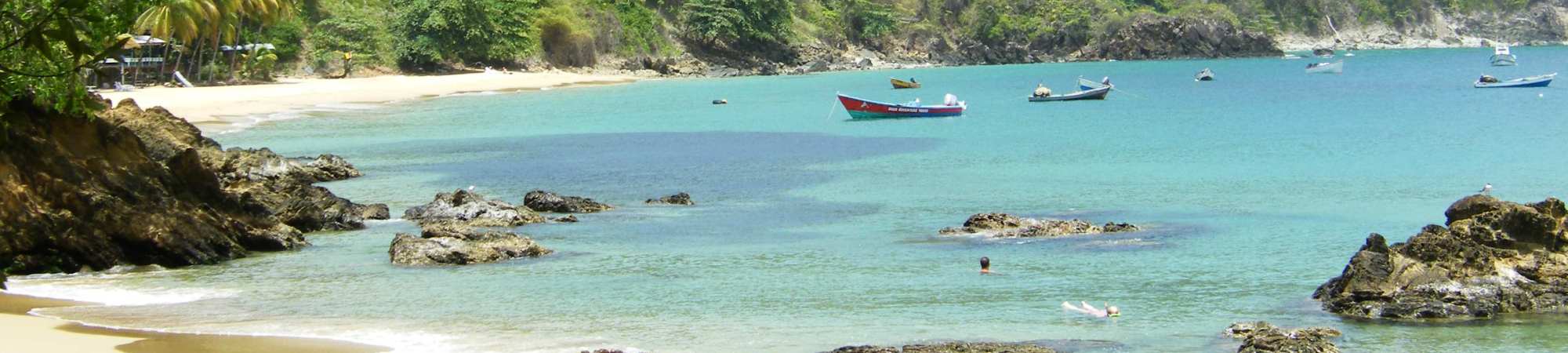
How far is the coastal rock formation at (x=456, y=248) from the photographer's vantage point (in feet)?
66.6

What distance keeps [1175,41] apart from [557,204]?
106951 millimetres

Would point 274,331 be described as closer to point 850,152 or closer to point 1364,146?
point 850,152

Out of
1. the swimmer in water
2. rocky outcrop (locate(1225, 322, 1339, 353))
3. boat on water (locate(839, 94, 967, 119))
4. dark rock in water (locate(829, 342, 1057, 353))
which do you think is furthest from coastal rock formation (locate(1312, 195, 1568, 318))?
boat on water (locate(839, 94, 967, 119))

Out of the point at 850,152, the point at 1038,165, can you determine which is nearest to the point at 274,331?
the point at 1038,165

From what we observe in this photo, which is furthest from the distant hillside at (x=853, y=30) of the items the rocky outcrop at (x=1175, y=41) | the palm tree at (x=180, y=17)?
Answer: the palm tree at (x=180, y=17)

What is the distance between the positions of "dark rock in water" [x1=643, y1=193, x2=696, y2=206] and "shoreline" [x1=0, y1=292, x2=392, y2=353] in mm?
14196

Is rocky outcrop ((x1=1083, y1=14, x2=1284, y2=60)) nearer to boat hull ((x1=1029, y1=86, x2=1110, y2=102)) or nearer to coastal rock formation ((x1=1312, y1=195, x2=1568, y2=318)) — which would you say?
boat hull ((x1=1029, y1=86, x2=1110, y2=102))

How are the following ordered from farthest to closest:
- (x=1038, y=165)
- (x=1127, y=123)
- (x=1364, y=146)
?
(x=1127, y=123) < (x=1364, y=146) < (x=1038, y=165)

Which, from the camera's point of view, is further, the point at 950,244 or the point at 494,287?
the point at 950,244

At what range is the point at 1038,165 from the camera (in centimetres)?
3709

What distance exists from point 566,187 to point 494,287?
557 inches

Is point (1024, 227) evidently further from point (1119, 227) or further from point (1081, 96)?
point (1081, 96)

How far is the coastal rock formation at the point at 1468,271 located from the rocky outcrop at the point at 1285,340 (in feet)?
4.12

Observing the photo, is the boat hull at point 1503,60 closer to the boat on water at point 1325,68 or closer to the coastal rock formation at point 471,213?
the boat on water at point 1325,68
